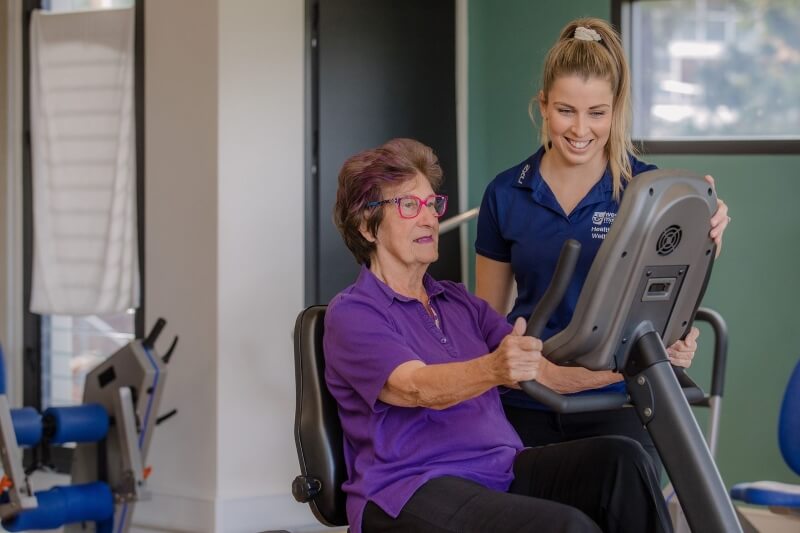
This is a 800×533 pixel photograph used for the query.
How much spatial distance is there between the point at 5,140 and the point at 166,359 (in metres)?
1.63

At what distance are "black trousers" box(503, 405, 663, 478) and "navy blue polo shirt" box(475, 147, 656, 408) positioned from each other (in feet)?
0.13

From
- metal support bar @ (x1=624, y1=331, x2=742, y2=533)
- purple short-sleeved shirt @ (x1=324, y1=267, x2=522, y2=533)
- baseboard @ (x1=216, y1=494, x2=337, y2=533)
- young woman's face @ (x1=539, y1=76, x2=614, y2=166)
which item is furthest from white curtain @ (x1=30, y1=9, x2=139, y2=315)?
metal support bar @ (x1=624, y1=331, x2=742, y2=533)

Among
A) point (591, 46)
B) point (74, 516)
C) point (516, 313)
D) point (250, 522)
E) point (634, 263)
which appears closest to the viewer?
point (634, 263)

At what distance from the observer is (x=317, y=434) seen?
217cm

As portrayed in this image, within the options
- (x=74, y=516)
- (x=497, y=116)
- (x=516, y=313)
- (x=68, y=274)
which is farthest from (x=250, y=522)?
(x=516, y=313)

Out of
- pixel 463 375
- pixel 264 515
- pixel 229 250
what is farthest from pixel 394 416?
pixel 264 515

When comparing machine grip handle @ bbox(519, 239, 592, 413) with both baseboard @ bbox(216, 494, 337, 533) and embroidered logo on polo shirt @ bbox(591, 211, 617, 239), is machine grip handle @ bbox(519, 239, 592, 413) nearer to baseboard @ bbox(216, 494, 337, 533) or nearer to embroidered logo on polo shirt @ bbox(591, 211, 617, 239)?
embroidered logo on polo shirt @ bbox(591, 211, 617, 239)

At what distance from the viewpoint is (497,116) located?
15.4 ft

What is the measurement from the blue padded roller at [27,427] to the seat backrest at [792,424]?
231 centimetres

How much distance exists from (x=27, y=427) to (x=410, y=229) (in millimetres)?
2008

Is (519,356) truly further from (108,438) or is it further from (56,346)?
(56,346)

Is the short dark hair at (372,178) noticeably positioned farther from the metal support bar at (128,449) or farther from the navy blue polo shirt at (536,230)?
the metal support bar at (128,449)

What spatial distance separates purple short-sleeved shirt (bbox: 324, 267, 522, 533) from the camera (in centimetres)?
201

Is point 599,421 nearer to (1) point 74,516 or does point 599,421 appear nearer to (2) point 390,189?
(2) point 390,189
